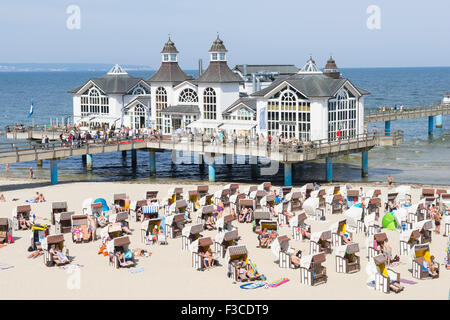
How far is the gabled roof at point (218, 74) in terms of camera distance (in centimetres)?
4467

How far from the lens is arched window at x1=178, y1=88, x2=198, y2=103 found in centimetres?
4697

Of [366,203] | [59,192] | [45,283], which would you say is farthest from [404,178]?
[45,283]

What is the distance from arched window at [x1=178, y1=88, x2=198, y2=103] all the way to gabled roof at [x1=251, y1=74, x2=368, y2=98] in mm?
6593

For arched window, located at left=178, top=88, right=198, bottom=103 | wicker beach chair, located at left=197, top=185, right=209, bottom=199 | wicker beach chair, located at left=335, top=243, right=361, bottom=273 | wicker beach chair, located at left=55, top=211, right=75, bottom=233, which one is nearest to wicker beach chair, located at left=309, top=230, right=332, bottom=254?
wicker beach chair, located at left=335, top=243, right=361, bottom=273

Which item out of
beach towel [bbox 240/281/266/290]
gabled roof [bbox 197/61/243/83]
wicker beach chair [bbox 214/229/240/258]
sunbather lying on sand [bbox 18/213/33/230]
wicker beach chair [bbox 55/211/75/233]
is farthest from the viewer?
gabled roof [bbox 197/61/243/83]

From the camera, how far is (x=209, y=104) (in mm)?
45469

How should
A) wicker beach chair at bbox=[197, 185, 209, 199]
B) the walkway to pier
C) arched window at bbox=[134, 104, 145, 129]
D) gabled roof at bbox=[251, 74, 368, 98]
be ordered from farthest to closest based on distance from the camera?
arched window at bbox=[134, 104, 145, 129] < gabled roof at bbox=[251, 74, 368, 98] < the walkway to pier < wicker beach chair at bbox=[197, 185, 209, 199]

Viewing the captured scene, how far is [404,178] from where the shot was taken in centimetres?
4544

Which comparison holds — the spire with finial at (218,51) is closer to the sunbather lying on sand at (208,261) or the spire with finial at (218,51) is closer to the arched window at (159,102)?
the arched window at (159,102)

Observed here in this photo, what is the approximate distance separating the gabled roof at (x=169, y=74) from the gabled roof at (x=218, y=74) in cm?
313

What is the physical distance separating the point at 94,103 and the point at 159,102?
6980mm

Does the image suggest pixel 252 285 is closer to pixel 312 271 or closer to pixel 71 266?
pixel 312 271

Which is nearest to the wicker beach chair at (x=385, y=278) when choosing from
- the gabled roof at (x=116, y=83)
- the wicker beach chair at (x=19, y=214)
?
the wicker beach chair at (x=19, y=214)

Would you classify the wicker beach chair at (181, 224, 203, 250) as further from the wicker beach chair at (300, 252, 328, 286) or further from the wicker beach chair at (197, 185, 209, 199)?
the wicker beach chair at (197, 185, 209, 199)
